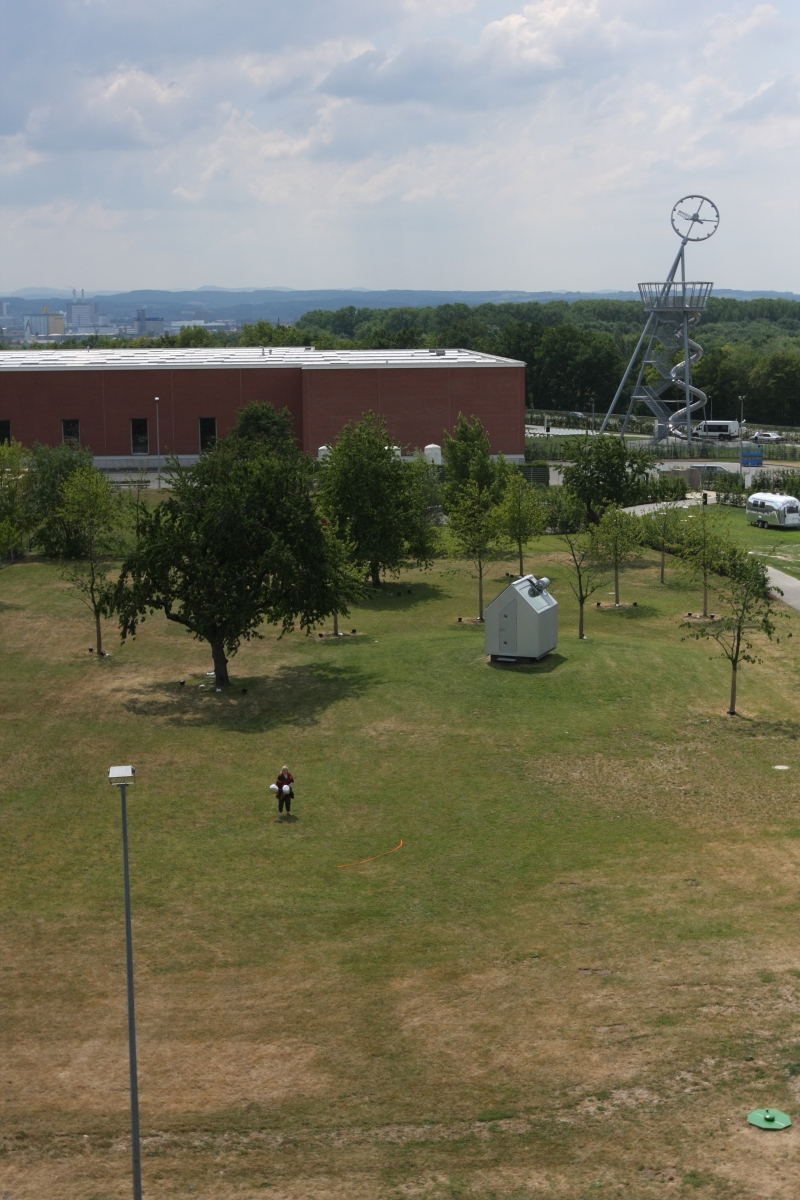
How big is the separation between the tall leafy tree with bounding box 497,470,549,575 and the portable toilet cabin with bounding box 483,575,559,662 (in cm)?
1194

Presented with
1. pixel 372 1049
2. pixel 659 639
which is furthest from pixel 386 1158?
pixel 659 639

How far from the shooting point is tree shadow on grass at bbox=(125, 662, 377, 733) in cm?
3328

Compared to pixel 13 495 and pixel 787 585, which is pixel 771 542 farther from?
pixel 13 495

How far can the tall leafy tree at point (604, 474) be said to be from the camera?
56.3m

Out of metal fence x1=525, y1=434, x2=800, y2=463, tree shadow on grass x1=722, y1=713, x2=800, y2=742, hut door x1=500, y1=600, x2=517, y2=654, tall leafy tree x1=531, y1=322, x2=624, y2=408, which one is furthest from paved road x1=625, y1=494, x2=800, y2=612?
tall leafy tree x1=531, y1=322, x2=624, y2=408

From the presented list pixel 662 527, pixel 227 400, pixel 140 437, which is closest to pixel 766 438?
pixel 227 400

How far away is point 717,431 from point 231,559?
80948mm

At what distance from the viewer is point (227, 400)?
82750 mm

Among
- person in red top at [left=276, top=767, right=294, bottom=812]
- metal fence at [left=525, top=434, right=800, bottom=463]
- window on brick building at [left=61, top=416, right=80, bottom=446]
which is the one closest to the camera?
person in red top at [left=276, top=767, right=294, bottom=812]

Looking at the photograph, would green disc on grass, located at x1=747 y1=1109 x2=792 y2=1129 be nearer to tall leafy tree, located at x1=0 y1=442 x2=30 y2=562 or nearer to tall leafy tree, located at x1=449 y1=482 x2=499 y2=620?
tall leafy tree, located at x1=449 y1=482 x2=499 y2=620

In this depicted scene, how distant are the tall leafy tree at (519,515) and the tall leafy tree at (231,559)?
12.9 m

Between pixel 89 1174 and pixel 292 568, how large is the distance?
22494 millimetres

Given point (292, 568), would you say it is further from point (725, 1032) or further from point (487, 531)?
point (725, 1032)

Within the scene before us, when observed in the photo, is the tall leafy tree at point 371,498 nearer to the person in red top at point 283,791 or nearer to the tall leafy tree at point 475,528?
the tall leafy tree at point 475,528
